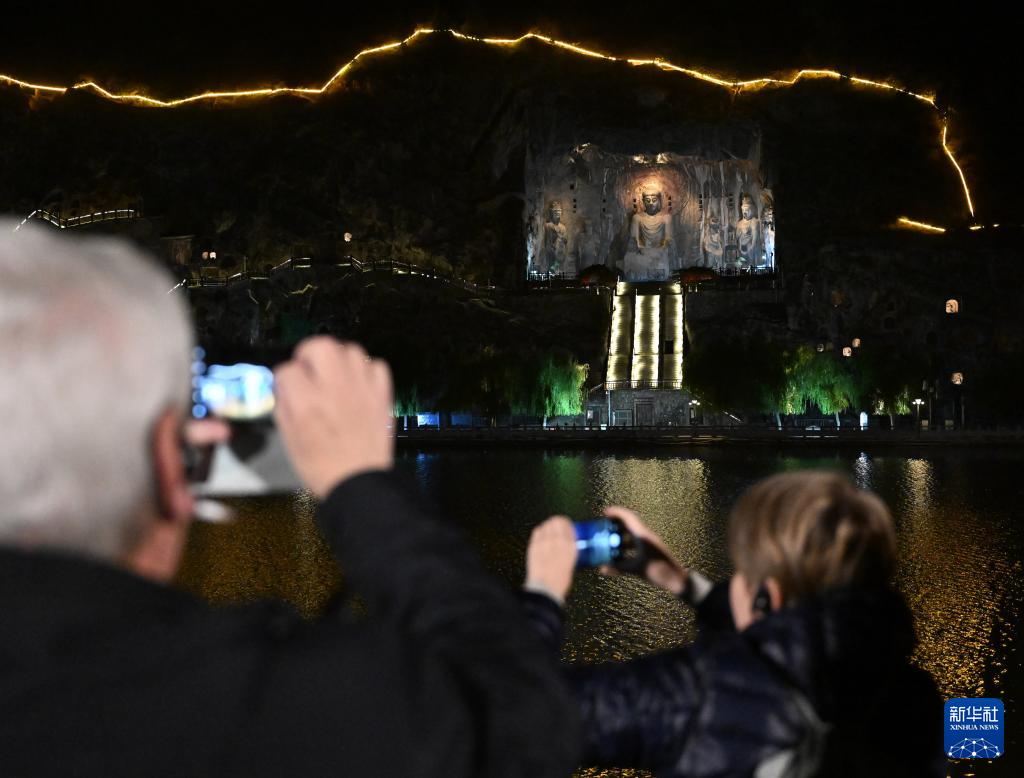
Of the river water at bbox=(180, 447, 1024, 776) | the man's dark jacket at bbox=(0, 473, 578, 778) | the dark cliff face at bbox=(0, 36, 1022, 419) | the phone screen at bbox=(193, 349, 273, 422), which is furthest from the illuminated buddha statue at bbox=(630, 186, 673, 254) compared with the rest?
the man's dark jacket at bbox=(0, 473, 578, 778)

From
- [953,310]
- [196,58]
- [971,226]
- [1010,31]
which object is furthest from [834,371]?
[196,58]

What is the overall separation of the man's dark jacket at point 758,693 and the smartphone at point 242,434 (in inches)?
25.2

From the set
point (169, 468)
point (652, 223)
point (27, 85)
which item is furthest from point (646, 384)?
point (27, 85)

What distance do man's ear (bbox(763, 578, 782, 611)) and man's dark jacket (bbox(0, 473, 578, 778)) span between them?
0.98m

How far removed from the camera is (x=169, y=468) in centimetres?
107

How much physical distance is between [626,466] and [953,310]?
2285 cm

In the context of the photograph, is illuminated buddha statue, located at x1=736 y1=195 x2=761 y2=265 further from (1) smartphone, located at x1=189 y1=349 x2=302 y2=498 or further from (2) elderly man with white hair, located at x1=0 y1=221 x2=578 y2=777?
(2) elderly man with white hair, located at x1=0 y1=221 x2=578 y2=777

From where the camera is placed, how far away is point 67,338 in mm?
990

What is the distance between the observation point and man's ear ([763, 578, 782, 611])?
6.22 feet

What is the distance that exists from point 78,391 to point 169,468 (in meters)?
0.14

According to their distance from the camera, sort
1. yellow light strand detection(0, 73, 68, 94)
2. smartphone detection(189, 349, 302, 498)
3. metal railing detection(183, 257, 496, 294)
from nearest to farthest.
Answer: smartphone detection(189, 349, 302, 498) → metal railing detection(183, 257, 496, 294) → yellow light strand detection(0, 73, 68, 94)

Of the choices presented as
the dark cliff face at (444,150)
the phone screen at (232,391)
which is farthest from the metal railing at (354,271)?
the phone screen at (232,391)

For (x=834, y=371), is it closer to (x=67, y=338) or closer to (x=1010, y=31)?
(x=1010, y=31)

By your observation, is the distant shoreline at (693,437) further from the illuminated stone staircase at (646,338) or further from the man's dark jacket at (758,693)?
the man's dark jacket at (758,693)
